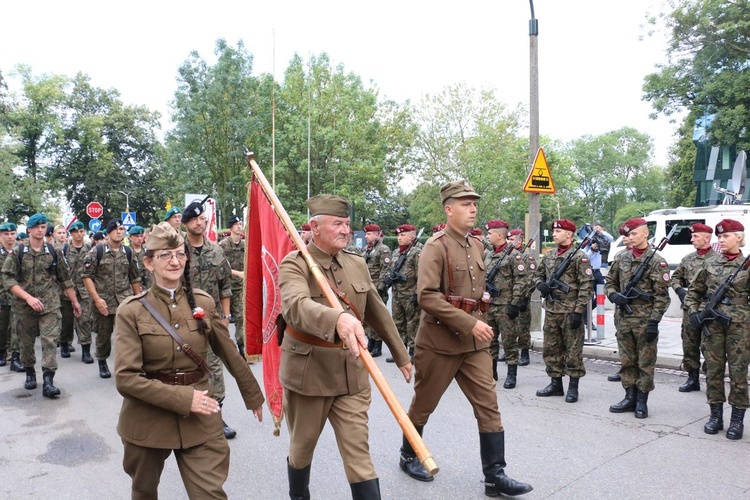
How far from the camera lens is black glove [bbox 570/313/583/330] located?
21.7ft

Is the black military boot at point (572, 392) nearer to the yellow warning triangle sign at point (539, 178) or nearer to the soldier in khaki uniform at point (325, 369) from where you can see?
the soldier in khaki uniform at point (325, 369)

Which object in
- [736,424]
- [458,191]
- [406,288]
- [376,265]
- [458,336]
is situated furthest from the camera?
[376,265]

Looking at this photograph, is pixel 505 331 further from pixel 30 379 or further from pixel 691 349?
pixel 30 379

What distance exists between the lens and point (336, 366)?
11.1 ft

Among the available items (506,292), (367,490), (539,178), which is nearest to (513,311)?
(506,292)

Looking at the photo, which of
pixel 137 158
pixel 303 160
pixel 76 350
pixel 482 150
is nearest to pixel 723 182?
pixel 482 150

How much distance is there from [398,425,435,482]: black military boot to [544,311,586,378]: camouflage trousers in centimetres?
272

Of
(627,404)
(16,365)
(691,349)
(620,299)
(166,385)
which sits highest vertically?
(166,385)

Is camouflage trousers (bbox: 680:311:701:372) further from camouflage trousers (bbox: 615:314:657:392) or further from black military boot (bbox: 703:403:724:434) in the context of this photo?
black military boot (bbox: 703:403:724:434)

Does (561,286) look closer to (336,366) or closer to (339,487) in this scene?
(339,487)

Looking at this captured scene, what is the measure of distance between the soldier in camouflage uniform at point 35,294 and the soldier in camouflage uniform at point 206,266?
2.58m

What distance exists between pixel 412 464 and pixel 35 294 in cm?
545

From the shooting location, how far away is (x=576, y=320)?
6.61m

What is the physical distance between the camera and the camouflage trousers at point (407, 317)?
9.34 metres
